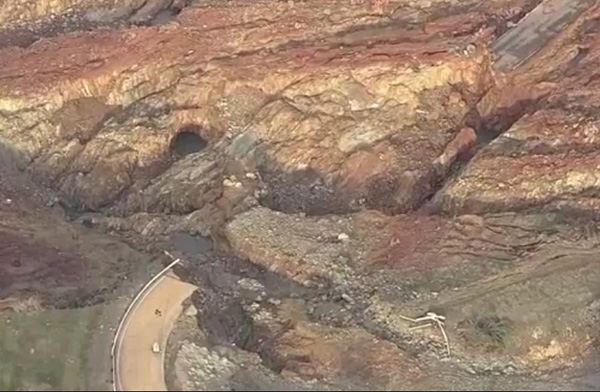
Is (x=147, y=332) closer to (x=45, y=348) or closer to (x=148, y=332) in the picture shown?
(x=148, y=332)

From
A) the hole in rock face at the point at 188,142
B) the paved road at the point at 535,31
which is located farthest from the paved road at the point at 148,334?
the paved road at the point at 535,31

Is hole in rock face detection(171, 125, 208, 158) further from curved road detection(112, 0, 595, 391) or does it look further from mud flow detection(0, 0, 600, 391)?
curved road detection(112, 0, 595, 391)

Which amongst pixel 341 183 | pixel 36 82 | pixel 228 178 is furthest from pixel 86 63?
pixel 341 183

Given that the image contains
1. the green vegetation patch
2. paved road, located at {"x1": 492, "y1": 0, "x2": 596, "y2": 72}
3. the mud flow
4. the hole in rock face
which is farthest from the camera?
paved road, located at {"x1": 492, "y1": 0, "x2": 596, "y2": 72}

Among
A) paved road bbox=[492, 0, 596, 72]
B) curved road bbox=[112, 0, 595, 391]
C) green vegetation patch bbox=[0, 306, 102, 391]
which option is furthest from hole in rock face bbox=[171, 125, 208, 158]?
paved road bbox=[492, 0, 596, 72]

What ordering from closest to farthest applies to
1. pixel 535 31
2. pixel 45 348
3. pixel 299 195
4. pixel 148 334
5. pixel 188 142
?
pixel 148 334
pixel 45 348
pixel 299 195
pixel 188 142
pixel 535 31

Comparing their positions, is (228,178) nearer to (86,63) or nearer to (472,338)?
(86,63)

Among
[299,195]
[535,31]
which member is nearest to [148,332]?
[299,195]

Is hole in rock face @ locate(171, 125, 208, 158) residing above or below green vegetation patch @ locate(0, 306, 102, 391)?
below
